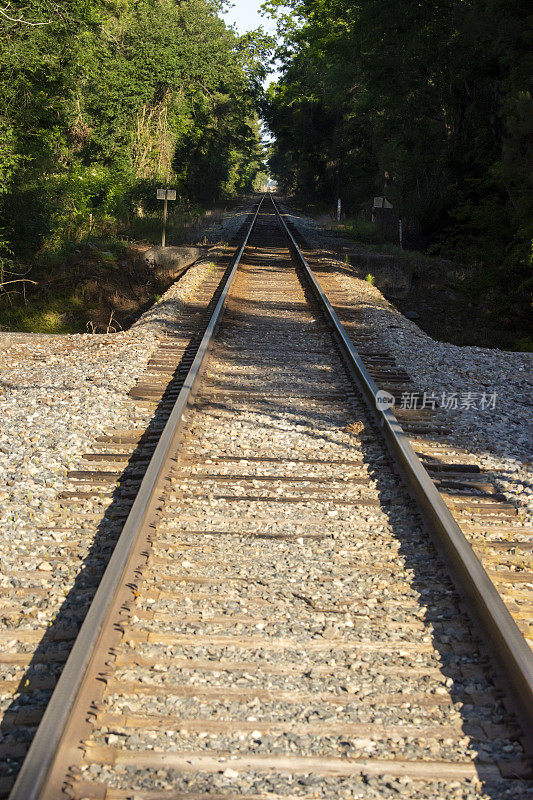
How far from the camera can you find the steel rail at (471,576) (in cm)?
270

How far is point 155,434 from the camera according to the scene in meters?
5.68

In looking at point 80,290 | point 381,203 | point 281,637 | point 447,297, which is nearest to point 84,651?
point 281,637

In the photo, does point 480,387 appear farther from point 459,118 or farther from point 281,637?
point 459,118

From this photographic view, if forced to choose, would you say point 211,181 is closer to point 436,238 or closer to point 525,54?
point 436,238

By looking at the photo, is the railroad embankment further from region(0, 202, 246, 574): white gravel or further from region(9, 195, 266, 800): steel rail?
region(9, 195, 266, 800): steel rail

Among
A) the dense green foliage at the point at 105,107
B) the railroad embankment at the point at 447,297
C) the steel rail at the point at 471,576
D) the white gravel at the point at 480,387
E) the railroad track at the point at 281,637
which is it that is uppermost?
the dense green foliage at the point at 105,107

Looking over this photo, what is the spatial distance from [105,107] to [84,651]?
99.3 ft

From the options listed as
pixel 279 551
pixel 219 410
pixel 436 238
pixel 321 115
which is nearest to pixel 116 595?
pixel 279 551

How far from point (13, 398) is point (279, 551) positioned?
3764 mm

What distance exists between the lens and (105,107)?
29438 millimetres

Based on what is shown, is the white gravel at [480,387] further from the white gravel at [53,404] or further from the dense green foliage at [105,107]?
the dense green foliage at [105,107]

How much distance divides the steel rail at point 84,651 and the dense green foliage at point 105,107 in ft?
41.3

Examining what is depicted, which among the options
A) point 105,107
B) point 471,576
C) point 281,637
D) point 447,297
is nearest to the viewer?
point 281,637


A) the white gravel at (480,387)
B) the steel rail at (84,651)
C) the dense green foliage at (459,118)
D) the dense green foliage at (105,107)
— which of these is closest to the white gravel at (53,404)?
the steel rail at (84,651)
